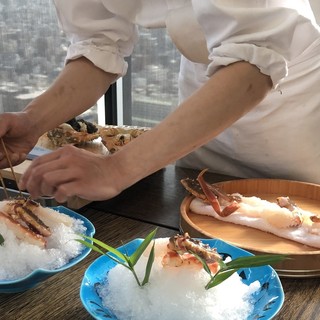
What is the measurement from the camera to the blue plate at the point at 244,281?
28.6 inches

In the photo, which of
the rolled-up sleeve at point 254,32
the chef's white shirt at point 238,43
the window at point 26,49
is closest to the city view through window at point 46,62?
the window at point 26,49

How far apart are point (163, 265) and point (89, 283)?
119 millimetres

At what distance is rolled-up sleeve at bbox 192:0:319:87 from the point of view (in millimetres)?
918

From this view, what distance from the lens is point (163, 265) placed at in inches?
31.3

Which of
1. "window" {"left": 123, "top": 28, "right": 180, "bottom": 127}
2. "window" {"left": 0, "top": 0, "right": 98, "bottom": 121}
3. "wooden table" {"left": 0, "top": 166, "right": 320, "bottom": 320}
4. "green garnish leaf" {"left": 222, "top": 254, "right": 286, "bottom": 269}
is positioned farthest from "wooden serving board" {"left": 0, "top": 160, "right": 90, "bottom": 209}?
"window" {"left": 123, "top": 28, "right": 180, "bottom": 127}

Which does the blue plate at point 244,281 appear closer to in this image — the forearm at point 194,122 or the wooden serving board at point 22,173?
the forearm at point 194,122

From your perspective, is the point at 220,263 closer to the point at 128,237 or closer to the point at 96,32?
the point at 128,237

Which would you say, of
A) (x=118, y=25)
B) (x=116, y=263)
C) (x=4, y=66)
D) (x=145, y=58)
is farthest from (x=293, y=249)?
(x=145, y=58)

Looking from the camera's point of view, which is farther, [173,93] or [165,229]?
[173,93]

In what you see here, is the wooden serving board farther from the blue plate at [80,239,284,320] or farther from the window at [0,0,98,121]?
the window at [0,0,98,121]

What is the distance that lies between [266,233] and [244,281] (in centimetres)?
26

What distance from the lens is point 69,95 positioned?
1278 millimetres

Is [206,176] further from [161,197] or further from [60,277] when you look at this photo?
[60,277]

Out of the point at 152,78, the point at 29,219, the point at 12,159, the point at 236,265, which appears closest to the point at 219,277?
the point at 236,265
